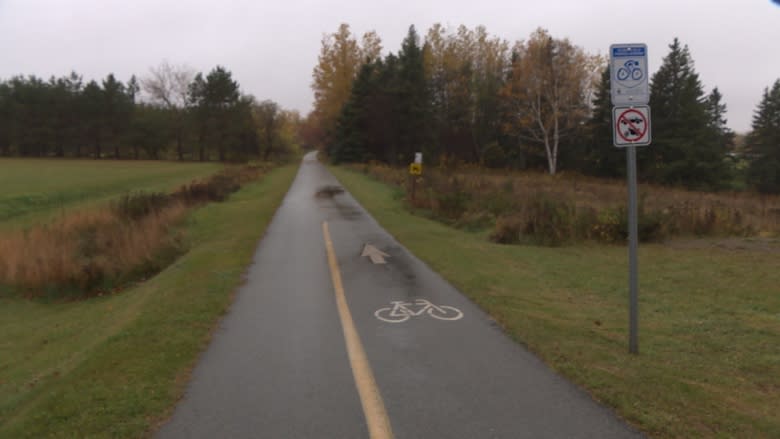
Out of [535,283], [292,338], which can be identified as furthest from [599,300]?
[292,338]

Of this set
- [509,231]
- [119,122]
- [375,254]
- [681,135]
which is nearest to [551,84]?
[681,135]

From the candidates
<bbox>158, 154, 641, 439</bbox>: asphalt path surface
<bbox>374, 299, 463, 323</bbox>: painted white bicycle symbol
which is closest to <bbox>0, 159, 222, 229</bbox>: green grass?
<bbox>158, 154, 641, 439</bbox>: asphalt path surface

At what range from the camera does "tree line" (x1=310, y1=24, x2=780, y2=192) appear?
161ft

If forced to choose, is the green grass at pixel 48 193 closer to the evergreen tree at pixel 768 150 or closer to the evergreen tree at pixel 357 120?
the evergreen tree at pixel 357 120

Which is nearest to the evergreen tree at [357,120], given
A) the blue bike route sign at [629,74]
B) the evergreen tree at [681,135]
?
the evergreen tree at [681,135]

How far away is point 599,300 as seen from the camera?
8.59 meters

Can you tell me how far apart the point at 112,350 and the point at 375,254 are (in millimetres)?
6633

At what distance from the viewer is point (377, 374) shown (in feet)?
17.4

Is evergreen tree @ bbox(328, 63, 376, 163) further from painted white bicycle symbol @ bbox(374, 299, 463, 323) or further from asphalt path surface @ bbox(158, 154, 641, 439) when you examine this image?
painted white bicycle symbol @ bbox(374, 299, 463, 323)

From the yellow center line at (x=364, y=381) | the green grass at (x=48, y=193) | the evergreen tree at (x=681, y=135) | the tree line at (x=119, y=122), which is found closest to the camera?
the yellow center line at (x=364, y=381)

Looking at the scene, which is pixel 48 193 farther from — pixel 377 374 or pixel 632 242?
pixel 632 242

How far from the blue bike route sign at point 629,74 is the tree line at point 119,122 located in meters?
75.8

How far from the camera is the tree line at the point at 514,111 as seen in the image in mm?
49125

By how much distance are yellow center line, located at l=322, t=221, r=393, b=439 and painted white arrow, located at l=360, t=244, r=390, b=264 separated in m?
2.95
